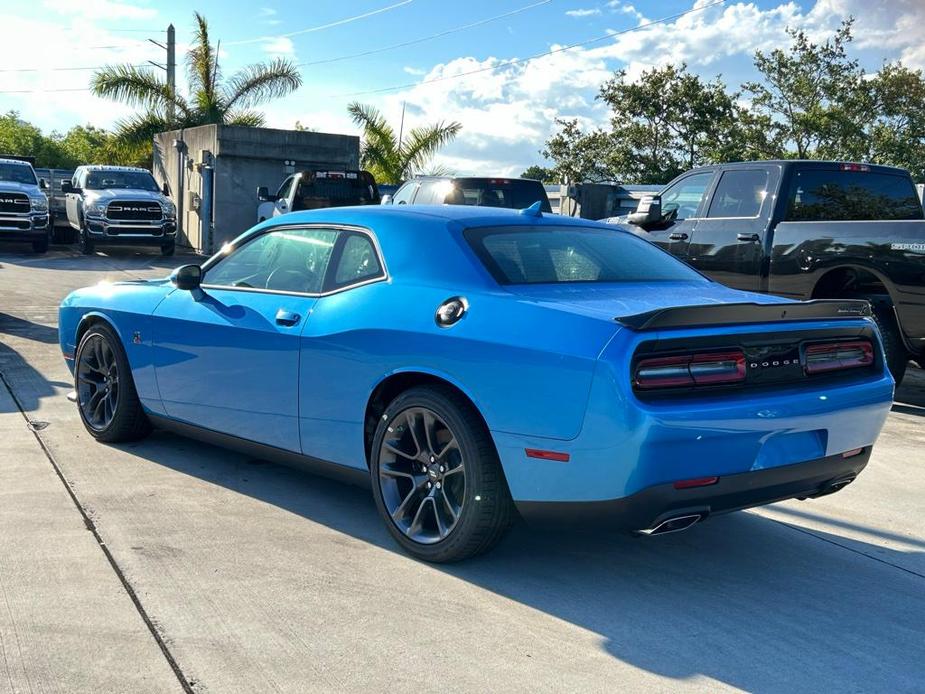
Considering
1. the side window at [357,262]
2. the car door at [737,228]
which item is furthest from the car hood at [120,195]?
the side window at [357,262]

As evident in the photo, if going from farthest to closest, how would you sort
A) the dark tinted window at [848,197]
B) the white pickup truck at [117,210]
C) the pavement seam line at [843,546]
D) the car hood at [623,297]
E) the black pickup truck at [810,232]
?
the white pickup truck at [117,210]
the dark tinted window at [848,197]
the black pickup truck at [810,232]
the pavement seam line at [843,546]
the car hood at [623,297]

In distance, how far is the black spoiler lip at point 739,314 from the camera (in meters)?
3.50

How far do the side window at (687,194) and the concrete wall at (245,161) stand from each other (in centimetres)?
1484

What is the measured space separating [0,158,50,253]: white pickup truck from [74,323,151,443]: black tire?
50.0ft

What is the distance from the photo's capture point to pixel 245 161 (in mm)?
23203

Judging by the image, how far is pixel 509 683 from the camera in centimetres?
306

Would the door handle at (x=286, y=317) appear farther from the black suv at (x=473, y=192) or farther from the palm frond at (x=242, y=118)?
the palm frond at (x=242, y=118)

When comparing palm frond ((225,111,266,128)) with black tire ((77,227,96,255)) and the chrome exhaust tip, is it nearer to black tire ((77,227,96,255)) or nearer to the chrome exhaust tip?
black tire ((77,227,96,255))

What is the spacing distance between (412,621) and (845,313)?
84.8 inches

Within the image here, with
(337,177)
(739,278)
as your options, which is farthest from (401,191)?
(739,278)

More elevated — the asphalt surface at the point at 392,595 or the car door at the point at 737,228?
the car door at the point at 737,228

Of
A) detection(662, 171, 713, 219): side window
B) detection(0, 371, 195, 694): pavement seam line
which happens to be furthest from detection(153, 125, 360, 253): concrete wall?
detection(0, 371, 195, 694): pavement seam line

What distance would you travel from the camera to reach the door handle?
15.0ft

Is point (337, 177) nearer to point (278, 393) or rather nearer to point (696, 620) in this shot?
point (278, 393)
